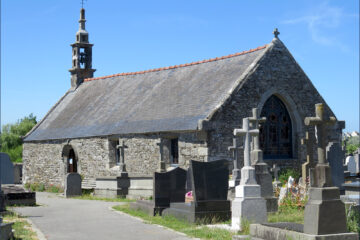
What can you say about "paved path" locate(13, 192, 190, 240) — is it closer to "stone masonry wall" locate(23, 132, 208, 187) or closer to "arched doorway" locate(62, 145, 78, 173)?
"stone masonry wall" locate(23, 132, 208, 187)

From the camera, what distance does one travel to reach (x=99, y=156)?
22.9 metres

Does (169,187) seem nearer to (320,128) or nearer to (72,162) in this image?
(320,128)

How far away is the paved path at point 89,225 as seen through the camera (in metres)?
9.85

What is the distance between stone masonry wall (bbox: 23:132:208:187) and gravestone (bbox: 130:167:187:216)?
14.9 ft

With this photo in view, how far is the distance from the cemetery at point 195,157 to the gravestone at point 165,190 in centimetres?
3

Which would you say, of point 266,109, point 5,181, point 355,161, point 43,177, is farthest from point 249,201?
point 43,177

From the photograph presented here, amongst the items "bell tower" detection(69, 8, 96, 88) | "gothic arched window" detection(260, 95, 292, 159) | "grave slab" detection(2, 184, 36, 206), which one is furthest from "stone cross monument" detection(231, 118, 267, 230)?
"bell tower" detection(69, 8, 96, 88)

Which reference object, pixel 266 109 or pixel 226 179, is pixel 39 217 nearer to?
pixel 226 179

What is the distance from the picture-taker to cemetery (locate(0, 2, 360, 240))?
9.37 metres

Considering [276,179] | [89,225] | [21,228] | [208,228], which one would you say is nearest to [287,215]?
[208,228]

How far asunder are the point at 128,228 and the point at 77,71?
21.2 meters

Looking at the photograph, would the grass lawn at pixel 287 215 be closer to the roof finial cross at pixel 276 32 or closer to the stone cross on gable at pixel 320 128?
the stone cross on gable at pixel 320 128

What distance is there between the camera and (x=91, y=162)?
23406 millimetres

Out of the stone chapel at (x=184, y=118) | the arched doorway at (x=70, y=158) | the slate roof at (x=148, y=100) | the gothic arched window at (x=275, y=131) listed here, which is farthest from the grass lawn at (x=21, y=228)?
the arched doorway at (x=70, y=158)
